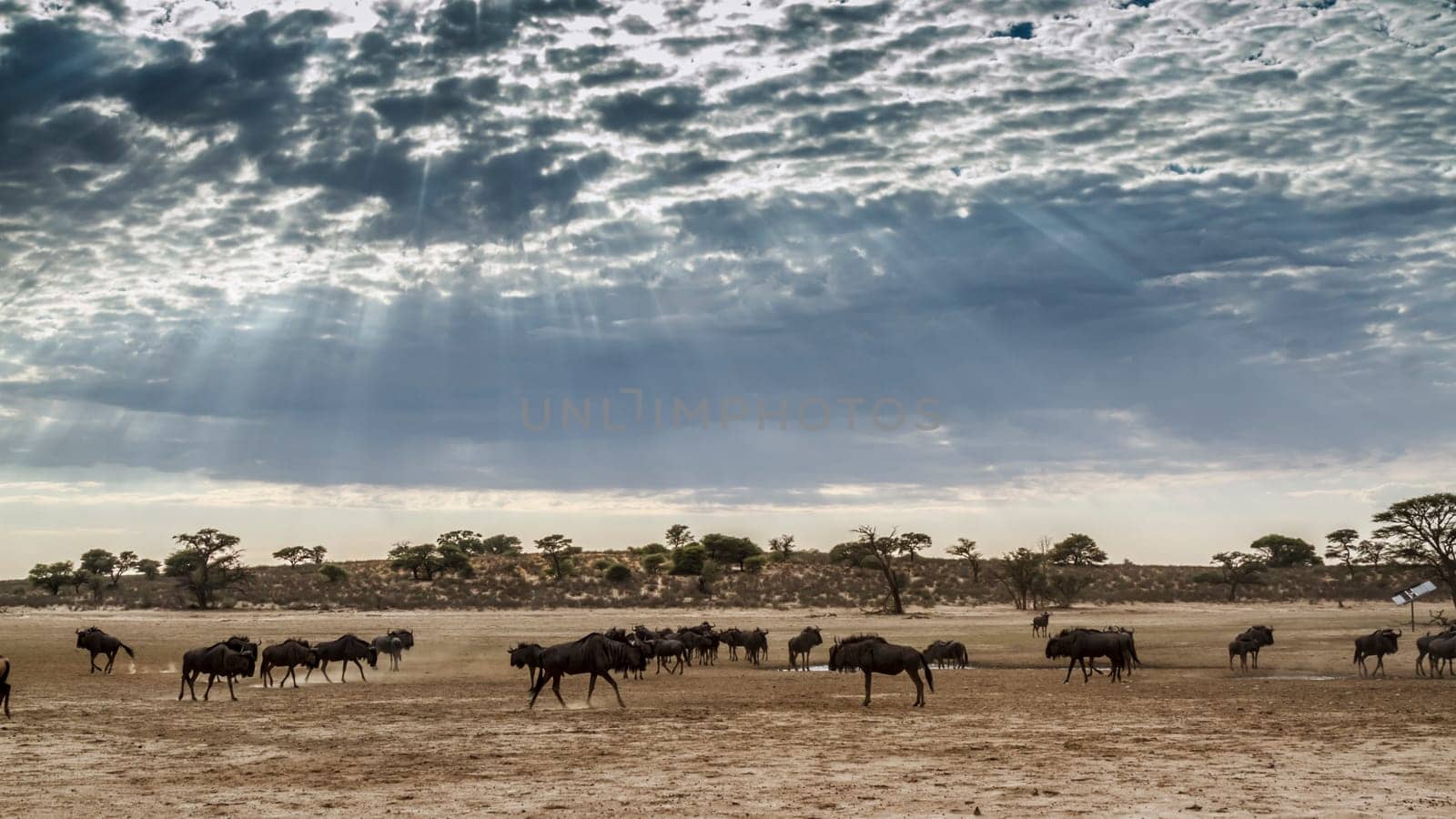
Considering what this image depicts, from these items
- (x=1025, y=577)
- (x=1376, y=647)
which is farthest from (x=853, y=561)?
(x=1376, y=647)

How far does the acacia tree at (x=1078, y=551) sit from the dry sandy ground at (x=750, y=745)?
82570 millimetres

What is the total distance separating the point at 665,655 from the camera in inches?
1385

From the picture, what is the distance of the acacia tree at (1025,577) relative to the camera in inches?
3063

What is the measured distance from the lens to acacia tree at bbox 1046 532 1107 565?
382 feet

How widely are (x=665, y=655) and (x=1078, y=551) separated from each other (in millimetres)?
90896

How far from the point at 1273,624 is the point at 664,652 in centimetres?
3592

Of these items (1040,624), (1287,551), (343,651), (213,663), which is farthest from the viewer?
(1287,551)

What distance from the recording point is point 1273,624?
181ft

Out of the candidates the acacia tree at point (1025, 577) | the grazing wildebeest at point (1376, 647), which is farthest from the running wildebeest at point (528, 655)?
the acacia tree at point (1025, 577)

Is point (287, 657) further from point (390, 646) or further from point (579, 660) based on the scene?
point (579, 660)

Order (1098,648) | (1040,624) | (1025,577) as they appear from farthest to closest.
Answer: (1025,577) → (1040,624) → (1098,648)

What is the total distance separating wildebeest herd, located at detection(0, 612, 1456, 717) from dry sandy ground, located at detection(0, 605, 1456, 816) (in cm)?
74

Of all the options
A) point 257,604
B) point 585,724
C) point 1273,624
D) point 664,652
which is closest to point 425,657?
point 664,652

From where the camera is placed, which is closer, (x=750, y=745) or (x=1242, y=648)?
(x=750, y=745)
